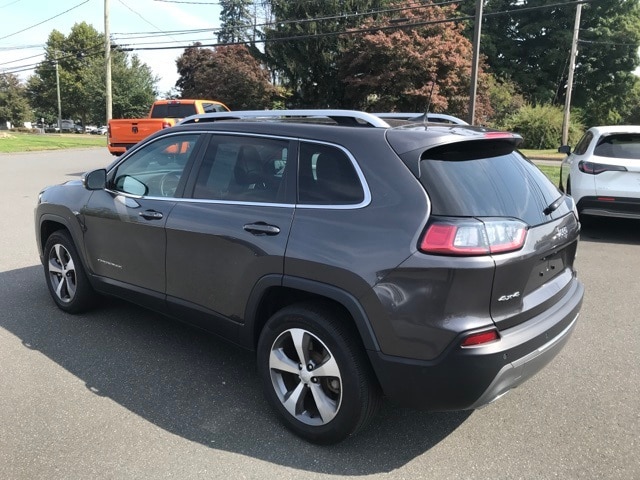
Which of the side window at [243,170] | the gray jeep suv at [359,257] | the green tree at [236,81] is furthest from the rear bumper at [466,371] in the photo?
the green tree at [236,81]

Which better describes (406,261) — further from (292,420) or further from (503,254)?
(292,420)

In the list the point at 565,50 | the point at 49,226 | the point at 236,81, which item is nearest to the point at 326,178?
the point at 49,226

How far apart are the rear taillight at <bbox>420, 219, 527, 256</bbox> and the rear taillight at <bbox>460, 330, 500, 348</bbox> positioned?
0.37 m

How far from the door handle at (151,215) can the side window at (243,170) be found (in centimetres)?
33

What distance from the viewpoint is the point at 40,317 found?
15.3 ft

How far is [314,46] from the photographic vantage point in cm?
3294

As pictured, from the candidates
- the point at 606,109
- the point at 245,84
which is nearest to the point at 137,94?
the point at 245,84

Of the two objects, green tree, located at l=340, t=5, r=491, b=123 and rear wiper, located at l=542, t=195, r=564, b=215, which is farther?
green tree, located at l=340, t=5, r=491, b=123

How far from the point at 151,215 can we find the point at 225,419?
1.48 meters

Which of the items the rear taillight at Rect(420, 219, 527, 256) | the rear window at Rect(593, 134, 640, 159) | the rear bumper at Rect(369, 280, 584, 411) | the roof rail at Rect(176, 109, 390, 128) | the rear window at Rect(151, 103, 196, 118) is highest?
the rear window at Rect(151, 103, 196, 118)

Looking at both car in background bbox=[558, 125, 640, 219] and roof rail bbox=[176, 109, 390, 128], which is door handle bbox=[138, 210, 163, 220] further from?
car in background bbox=[558, 125, 640, 219]

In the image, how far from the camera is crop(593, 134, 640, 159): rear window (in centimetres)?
759

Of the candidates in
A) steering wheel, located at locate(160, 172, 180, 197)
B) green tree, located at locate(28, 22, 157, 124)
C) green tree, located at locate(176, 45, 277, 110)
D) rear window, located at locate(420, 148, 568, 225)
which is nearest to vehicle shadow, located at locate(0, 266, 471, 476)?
steering wheel, located at locate(160, 172, 180, 197)

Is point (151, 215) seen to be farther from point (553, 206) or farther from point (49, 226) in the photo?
point (553, 206)
